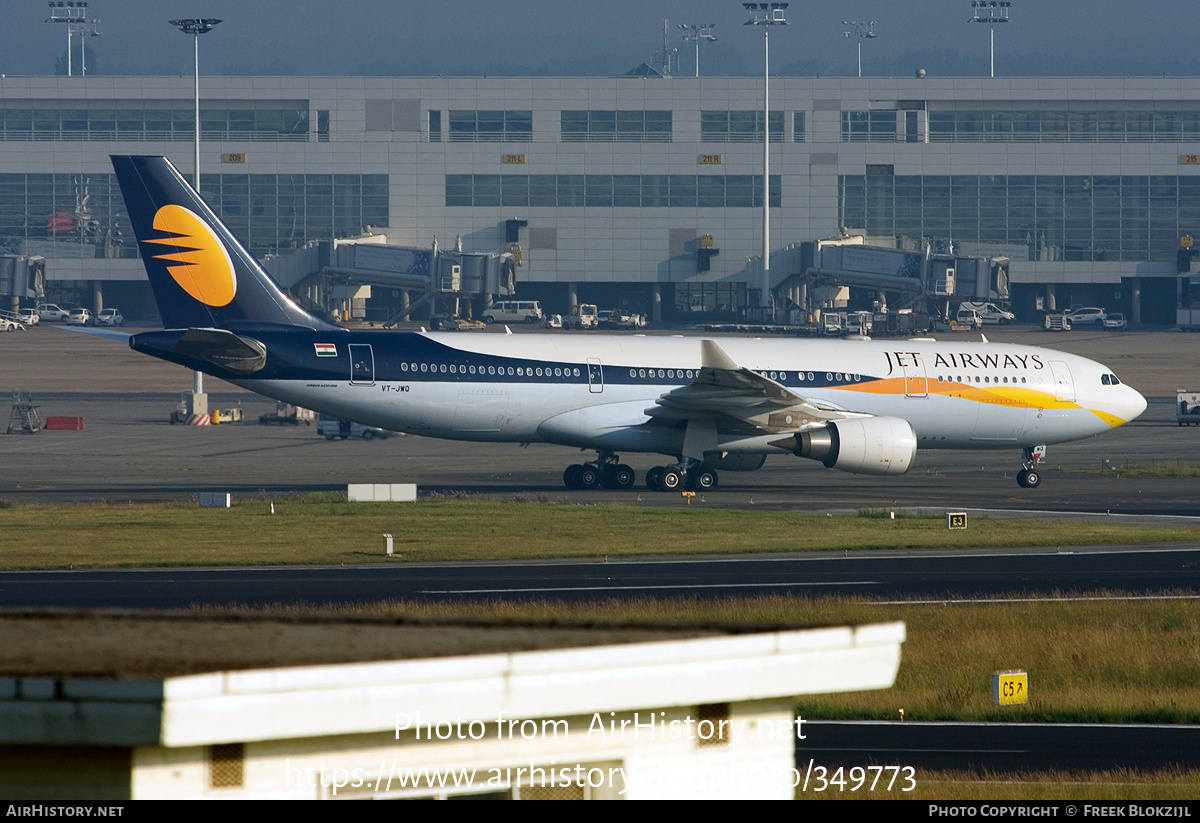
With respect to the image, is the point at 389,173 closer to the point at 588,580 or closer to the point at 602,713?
the point at 588,580

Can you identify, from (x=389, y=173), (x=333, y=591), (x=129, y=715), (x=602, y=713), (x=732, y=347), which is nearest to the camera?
(x=129, y=715)

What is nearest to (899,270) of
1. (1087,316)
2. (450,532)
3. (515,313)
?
(1087,316)

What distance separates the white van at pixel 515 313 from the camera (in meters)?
115

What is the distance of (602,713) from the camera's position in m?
5.99

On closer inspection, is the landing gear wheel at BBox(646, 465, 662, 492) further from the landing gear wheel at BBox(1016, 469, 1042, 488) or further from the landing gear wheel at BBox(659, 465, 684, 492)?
the landing gear wheel at BBox(1016, 469, 1042, 488)

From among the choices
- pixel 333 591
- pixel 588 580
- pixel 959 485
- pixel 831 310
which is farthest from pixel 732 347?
pixel 831 310

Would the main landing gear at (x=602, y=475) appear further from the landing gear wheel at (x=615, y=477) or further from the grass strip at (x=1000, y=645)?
the grass strip at (x=1000, y=645)

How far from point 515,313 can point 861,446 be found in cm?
7745

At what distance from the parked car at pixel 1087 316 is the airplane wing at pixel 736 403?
7823 cm

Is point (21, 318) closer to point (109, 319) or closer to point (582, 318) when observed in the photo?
point (109, 319)

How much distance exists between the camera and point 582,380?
135ft

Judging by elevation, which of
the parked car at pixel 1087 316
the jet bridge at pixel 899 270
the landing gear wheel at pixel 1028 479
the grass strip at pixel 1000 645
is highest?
the jet bridge at pixel 899 270

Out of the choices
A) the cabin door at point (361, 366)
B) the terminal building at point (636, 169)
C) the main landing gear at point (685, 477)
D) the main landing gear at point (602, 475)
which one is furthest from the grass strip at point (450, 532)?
the terminal building at point (636, 169)

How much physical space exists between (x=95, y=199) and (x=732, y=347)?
87.5 metres
